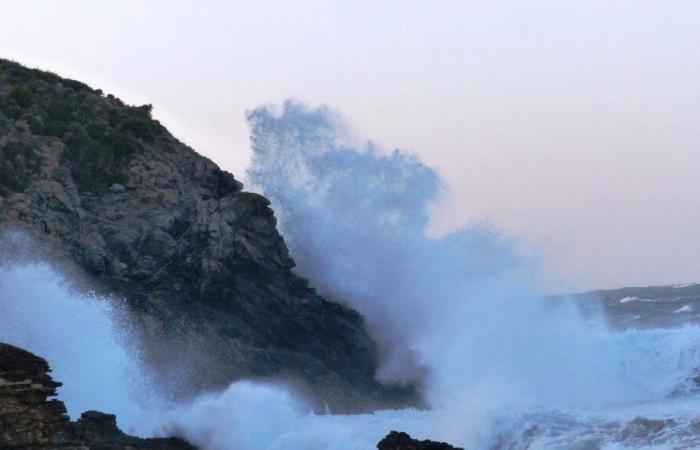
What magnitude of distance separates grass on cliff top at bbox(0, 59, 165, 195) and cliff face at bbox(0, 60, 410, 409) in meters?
0.06

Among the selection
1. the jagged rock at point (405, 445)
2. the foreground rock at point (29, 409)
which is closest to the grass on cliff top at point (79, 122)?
the foreground rock at point (29, 409)

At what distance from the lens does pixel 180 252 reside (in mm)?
32438

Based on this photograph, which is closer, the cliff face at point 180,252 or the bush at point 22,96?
the cliff face at point 180,252

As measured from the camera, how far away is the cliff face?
100 ft

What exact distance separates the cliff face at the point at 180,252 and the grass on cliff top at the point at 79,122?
0.06 metres

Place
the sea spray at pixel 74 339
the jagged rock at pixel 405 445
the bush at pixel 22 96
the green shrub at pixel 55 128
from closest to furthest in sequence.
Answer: the jagged rock at pixel 405 445 < the sea spray at pixel 74 339 < the green shrub at pixel 55 128 < the bush at pixel 22 96

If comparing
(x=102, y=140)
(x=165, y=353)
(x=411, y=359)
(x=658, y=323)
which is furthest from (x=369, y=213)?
(x=658, y=323)

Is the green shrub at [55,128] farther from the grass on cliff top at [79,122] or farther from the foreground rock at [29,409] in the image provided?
the foreground rock at [29,409]

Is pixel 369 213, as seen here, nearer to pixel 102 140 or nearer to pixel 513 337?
pixel 513 337

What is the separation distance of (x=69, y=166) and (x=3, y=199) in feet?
11.4

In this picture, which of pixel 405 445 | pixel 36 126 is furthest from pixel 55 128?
pixel 405 445

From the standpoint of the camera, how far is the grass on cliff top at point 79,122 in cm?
3400

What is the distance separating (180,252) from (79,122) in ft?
20.9

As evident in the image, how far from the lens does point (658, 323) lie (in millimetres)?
54094
